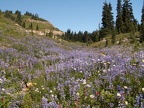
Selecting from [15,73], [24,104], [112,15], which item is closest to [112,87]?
[24,104]

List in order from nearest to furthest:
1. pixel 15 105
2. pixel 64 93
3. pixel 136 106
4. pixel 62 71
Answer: pixel 136 106, pixel 15 105, pixel 64 93, pixel 62 71

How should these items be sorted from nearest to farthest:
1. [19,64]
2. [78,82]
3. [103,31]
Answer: [78,82], [19,64], [103,31]

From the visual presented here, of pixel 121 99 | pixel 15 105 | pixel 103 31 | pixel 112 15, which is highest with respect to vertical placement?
→ pixel 112 15

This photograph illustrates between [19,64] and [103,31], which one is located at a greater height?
[103,31]

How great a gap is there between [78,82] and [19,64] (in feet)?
16.1

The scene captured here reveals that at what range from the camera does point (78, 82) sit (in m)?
6.11

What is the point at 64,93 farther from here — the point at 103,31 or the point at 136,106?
the point at 103,31

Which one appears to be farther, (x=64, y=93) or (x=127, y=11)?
(x=127, y=11)

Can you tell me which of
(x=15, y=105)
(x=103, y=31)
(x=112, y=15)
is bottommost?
(x=15, y=105)

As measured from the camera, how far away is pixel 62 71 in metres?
7.45

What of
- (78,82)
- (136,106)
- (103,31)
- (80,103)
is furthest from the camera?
(103,31)

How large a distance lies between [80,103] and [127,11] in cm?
6661

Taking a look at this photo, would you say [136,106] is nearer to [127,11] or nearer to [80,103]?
[80,103]

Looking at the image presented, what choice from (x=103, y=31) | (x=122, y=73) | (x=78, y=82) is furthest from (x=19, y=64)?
(x=103, y=31)
